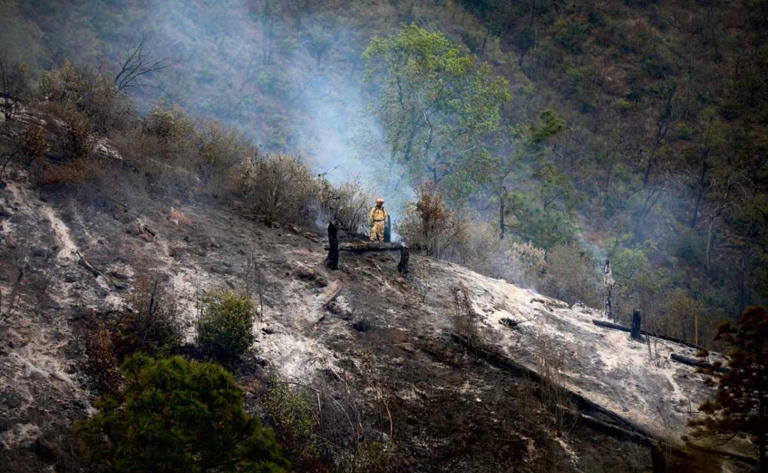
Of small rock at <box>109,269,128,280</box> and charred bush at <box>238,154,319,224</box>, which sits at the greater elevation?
charred bush at <box>238,154,319,224</box>

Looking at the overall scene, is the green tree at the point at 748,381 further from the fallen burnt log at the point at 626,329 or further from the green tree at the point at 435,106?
the green tree at the point at 435,106

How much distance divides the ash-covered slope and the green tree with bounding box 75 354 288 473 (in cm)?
166

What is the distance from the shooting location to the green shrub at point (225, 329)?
7926 millimetres

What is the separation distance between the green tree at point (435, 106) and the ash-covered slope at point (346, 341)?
12303mm

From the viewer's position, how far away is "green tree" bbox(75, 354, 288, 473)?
4234 millimetres

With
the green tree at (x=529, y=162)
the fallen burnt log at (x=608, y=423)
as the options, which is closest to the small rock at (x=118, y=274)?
the fallen burnt log at (x=608, y=423)

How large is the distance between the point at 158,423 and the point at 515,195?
2335 cm

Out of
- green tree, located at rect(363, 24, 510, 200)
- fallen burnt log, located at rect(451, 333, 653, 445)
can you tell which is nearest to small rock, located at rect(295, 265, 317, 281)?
fallen burnt log, located at rect(451, 333, 653, 445)

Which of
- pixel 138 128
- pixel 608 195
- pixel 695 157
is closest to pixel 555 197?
pixel 608 195

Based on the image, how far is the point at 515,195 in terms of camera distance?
85.8 ft

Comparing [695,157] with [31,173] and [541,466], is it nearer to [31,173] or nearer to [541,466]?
[541,466]

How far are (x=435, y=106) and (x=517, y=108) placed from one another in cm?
1390

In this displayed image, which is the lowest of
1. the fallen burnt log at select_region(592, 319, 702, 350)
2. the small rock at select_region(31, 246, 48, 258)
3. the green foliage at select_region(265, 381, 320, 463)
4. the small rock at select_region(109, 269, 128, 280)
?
the green foliage at select_region(265, 381, 320, 463)

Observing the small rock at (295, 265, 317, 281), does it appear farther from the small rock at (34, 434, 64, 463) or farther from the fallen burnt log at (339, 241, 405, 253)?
the small rock at (34, 434, 64, 463)
